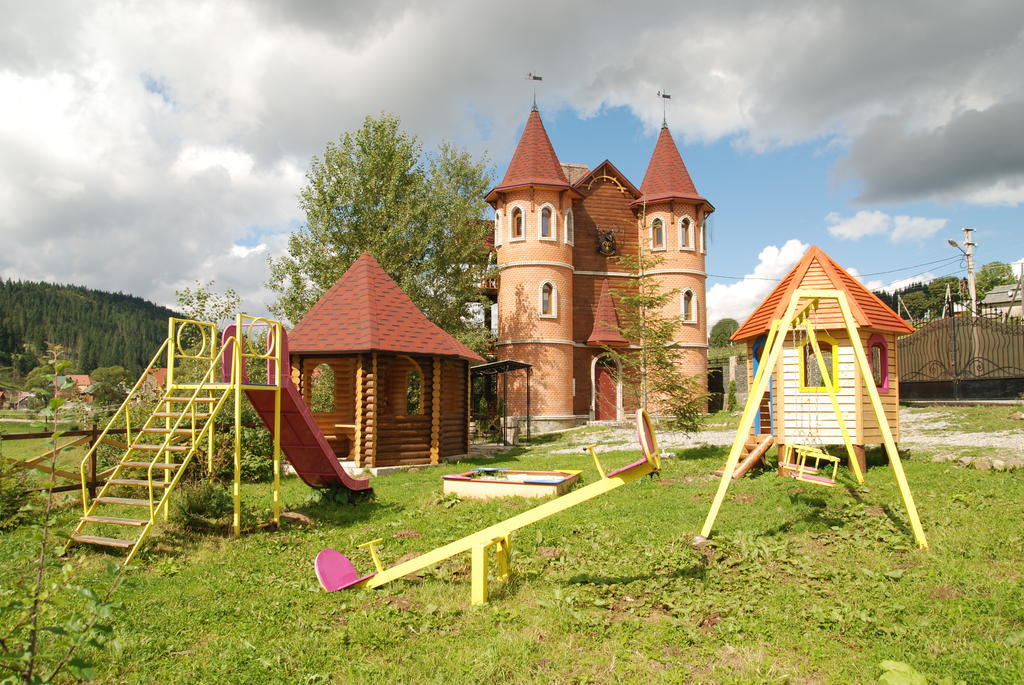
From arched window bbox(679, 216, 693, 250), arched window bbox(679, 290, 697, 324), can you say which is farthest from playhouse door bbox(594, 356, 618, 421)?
arched window bbox(679, 216, 693, 250)

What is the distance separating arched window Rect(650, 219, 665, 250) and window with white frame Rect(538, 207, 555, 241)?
17.5 ft

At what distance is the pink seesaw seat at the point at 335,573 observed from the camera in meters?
6.34

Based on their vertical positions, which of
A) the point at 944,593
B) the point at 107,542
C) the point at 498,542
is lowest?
the point at 944,593

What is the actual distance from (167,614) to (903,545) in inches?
296

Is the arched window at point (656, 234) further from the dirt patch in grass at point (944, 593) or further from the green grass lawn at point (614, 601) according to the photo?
the dirt patch in grass at point (944, 593)

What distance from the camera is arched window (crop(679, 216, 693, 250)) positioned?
97.9 feet

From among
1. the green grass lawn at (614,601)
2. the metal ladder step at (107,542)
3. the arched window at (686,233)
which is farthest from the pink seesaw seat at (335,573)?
the arched window at (686,233)

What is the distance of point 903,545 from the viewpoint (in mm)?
7020

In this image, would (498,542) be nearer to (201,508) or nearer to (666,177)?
Answer: (201,508)

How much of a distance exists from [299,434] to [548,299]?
19180mm

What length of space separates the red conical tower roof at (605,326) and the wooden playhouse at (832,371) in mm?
15389

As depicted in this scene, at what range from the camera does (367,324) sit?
51.9 feet

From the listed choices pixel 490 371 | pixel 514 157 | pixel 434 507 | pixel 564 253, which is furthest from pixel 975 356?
pixel 434 507

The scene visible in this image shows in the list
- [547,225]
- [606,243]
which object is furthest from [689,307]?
[547,225]
